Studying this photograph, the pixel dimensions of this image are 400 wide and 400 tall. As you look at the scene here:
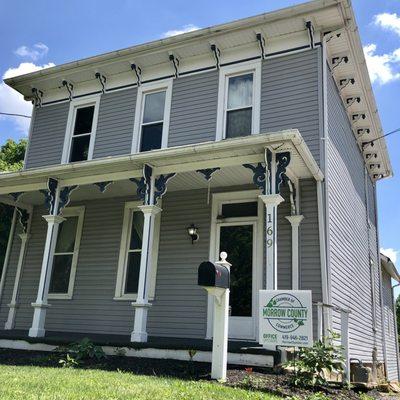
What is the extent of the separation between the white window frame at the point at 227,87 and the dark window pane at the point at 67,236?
400cm

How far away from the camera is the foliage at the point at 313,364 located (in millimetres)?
5418

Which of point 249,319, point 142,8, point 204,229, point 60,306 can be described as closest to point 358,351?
point 249,319

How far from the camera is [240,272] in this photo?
8.64m

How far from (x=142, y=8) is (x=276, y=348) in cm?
685

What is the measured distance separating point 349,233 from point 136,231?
15.0 feet

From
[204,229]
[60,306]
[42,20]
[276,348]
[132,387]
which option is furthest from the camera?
[42,20]

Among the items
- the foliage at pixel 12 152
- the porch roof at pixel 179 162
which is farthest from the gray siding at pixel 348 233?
the foliage at pixel 12 152

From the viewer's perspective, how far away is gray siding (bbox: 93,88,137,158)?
1058cm

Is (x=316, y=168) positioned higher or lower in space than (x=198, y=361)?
higher

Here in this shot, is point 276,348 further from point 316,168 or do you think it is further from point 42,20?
point 42,20

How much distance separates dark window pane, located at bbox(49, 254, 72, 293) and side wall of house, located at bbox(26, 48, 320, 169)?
243 centimetres

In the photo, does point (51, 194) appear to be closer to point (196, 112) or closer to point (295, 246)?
point (196, 112)

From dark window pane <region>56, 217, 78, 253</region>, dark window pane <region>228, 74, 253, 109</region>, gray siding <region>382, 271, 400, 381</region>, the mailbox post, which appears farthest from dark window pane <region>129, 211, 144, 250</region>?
gray siding <region>382, 271, 400, 381</region>

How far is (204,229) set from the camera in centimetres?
911
